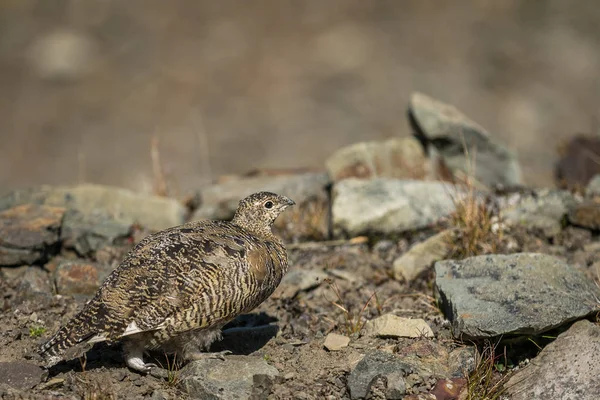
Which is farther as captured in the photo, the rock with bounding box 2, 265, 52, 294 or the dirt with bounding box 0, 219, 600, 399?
the rock with bounding box 2, 265, 52, 294

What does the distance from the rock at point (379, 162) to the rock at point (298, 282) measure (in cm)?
249

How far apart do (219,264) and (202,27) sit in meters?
21.9

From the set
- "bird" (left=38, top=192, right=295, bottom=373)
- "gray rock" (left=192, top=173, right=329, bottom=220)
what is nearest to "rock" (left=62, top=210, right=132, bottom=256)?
"gray rock" (left=192, top=173, right=329, bottom=220)

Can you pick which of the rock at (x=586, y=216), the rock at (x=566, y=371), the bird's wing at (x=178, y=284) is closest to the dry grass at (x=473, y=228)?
the rock at (x=586, y=216)

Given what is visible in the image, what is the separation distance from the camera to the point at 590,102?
2144cm

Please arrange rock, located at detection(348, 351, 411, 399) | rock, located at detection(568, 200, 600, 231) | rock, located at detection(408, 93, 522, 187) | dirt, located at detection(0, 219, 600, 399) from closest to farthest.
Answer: rock, located at detection(348, 351, 411, 399) → dirt, located at detection(0, 219, 600, 399) → rock, located at detection(568, 200, 600, 231) → rock, located at detection(408, 93, 522, 187)

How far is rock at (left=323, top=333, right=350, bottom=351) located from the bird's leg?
148 centimetres

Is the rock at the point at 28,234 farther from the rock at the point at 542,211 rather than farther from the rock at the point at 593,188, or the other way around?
the rock at the point at 593,188

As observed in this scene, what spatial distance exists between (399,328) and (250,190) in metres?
3.85

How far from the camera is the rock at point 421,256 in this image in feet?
26.5

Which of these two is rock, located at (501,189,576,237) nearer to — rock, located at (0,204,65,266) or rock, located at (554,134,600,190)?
rock, located at (554,134,600,190)

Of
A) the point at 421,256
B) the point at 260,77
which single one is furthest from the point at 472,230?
the point at 260,77

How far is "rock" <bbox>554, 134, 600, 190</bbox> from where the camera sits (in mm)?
10477

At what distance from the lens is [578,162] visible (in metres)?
10.9
